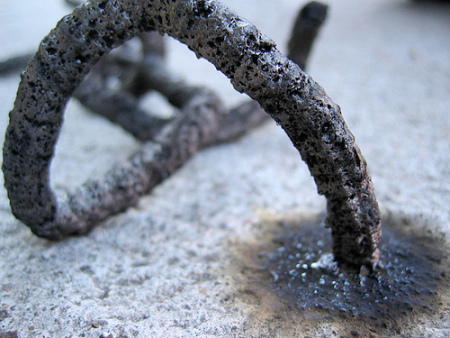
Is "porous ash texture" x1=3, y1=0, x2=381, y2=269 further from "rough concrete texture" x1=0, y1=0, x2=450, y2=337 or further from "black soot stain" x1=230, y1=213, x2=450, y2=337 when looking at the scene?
"rough concrete texture" x1=0, y1=0, x2=450, y2=337

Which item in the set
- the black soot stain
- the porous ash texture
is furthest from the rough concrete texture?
the porous ash texture

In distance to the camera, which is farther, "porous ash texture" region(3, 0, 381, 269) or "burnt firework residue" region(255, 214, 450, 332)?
"burnt firework residue" region(255, 214, 450, 332)

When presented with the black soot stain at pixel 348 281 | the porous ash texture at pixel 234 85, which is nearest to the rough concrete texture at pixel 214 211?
the black soot stain at pixel 348 281

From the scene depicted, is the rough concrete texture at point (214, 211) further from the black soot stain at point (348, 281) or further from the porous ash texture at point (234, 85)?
the porous ash texture at point (234, 85)

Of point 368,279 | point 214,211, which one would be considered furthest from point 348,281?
point 214,211

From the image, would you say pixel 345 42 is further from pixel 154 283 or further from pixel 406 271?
pixel 154 283

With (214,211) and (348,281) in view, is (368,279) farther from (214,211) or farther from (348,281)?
(214,211)

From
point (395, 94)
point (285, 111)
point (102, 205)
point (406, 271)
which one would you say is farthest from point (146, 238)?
point (395, 94)
